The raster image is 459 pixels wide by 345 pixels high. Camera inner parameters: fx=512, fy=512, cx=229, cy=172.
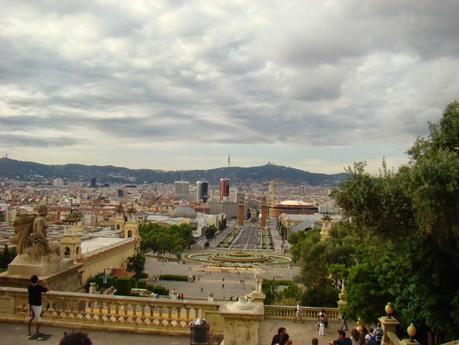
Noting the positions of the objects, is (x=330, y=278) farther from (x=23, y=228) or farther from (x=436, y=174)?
(x=23, y=228)

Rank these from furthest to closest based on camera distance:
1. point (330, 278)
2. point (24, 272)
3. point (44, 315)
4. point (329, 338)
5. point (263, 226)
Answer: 1. point (263, 226)
2. point (330, 278)
3. point (329, 338)
4. point (24, 272)
5. point (44, 315)

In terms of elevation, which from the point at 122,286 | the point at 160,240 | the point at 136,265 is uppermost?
the point at 160,240

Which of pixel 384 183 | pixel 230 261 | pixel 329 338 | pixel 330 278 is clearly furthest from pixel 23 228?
pixel 230 261

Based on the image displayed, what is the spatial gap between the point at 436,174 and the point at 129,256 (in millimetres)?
50682

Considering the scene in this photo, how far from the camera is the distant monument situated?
11.0m

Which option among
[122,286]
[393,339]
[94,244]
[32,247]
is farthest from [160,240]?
[393,339]

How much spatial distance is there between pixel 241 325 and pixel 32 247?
5.45m

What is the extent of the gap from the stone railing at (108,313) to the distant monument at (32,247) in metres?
0.62

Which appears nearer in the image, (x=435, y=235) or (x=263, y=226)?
(x=435, y=235)

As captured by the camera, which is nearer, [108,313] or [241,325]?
[241,325]

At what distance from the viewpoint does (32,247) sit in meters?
11.1

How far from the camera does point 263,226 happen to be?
166 m

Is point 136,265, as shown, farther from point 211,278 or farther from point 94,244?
point 211,278

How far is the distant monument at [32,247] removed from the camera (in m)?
11.0
